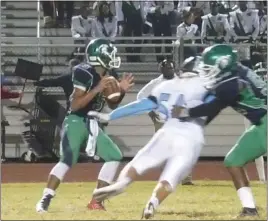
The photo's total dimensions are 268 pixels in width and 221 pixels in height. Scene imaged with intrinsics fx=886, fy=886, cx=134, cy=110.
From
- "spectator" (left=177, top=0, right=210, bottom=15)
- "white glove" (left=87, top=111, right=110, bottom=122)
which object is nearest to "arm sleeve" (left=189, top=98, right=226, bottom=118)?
"white glove" (left=87, top=111, right=110, bottom=122)

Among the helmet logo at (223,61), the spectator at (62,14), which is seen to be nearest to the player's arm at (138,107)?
the helmet logo at (223,61)

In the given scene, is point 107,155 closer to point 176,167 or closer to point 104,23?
point 176,167

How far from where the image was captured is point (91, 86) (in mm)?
9180

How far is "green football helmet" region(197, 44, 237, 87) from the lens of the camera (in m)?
8.39

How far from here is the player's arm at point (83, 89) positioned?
9062mm

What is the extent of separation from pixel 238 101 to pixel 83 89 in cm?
164

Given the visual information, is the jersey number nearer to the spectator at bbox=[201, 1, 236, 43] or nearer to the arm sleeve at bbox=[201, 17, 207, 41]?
the arm sleeve at bbox=[201, 17, 207, 41]

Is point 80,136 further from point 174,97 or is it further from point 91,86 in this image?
point 174,97

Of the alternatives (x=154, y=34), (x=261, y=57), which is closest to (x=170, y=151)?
(x=261, y=57)

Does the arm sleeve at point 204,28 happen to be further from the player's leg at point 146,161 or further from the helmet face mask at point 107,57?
the player's leg at point 146,161

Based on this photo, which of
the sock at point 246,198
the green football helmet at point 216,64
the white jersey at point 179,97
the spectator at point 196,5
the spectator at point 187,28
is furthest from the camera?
the spectator at point 196,5

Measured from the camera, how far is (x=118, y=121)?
17719mm

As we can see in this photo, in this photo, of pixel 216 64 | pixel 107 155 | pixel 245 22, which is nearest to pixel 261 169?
pixel 107 155

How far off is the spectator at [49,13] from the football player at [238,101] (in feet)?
36.0
